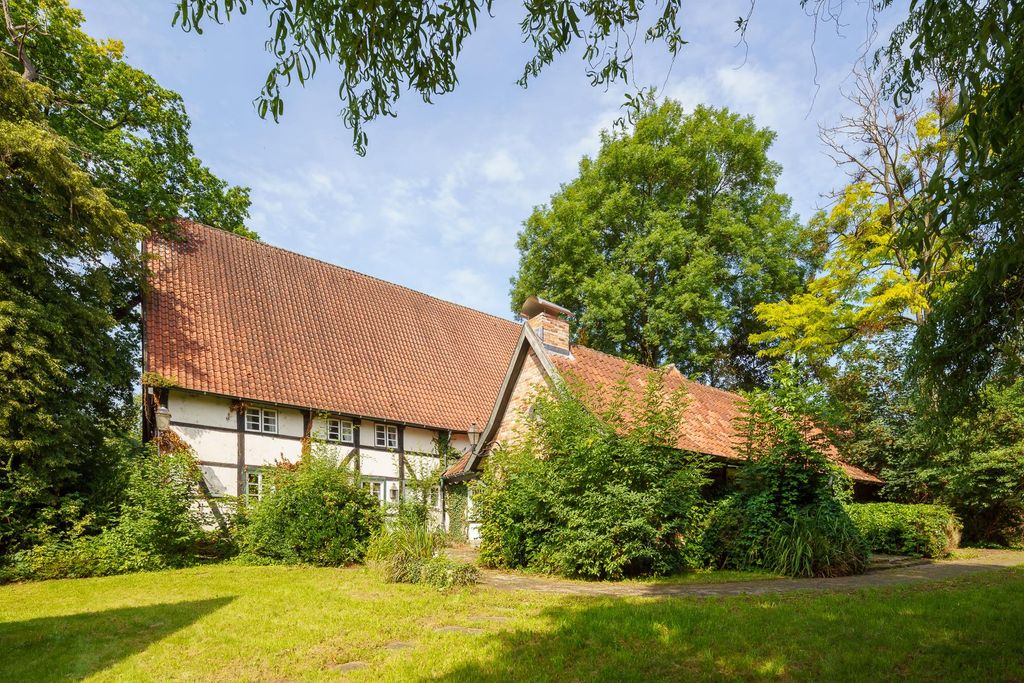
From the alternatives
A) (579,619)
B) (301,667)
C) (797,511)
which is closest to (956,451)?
(797,511)

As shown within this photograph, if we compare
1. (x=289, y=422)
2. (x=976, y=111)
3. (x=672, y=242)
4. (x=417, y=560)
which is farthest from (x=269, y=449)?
(x=672, y=242)

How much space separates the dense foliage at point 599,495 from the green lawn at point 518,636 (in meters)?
2.54

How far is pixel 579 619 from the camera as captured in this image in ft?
21.7

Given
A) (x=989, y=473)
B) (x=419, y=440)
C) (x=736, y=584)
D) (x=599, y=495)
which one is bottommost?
(x=736, y=584)

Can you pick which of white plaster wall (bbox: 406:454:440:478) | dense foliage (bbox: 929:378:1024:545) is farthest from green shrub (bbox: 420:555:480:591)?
dense foliage (bbox: 929:378:1024:545)

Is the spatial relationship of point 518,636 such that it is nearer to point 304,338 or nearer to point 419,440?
point 419,440

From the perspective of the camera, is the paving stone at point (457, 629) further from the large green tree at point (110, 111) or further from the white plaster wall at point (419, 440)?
the large green tree at point (110, 111)

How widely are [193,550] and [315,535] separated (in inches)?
115

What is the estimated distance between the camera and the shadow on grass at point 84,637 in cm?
551

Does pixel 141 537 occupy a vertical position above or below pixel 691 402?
below

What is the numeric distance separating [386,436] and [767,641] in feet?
46.7

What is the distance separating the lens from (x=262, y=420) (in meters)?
16.2

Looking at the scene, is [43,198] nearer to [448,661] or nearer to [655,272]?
[448,661]

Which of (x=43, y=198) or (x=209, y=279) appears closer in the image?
(x=43, y=198)
